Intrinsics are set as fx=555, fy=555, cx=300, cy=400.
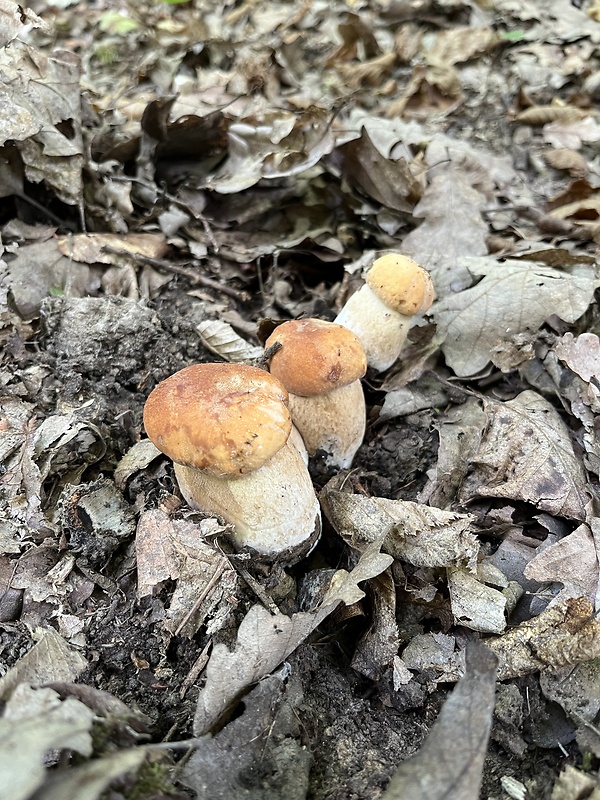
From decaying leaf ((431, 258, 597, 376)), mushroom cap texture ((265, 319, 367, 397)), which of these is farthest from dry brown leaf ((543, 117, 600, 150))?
mushroom cap texture ((265, 319, 367, 397))

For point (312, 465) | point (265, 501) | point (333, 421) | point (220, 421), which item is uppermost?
point (220, 421)

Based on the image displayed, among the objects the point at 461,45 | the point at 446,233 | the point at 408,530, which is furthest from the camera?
the point at 461,45

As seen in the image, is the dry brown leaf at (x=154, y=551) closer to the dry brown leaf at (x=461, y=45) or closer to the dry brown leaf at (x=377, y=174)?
the dry brown leaf at (x=377, y=174)

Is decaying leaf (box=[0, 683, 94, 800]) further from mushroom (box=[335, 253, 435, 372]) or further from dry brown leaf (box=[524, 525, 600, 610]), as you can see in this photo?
mushroom (box=[335, 253, 435, 372])

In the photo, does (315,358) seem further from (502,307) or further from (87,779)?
(87,779)

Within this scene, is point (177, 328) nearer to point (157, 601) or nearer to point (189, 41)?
point (157, 601)

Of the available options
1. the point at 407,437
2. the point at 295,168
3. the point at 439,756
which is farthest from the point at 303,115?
the point at 439,756

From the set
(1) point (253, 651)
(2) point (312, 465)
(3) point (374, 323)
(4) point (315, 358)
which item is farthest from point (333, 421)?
(1) point (253, 651)
